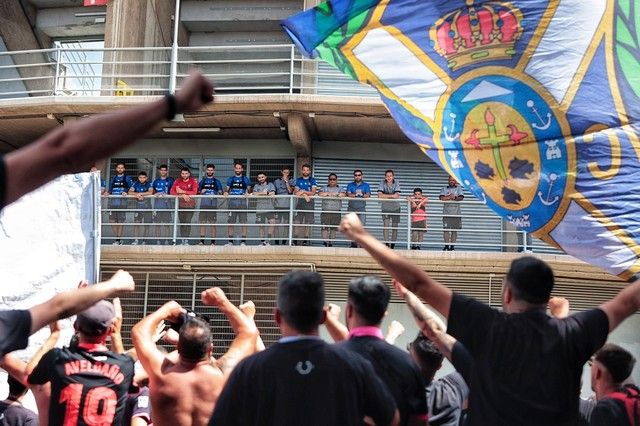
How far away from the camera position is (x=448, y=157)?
6.88m

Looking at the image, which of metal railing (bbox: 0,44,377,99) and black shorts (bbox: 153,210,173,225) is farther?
metal railing (bbox: 0,44,377,99)

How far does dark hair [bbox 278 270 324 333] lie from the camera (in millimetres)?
3611

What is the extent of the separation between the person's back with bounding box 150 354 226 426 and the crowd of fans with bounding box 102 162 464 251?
12.1 meters

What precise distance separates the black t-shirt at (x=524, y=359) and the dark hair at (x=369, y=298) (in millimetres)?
355

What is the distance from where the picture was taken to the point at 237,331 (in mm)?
5070

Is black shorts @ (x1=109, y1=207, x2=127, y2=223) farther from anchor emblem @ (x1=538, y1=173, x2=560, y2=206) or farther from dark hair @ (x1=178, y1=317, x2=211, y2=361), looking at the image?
dark hair @ (x1=178, y1=317, x2=211, y2=361)

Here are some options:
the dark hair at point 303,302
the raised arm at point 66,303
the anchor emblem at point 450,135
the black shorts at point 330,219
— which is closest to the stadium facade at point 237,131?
the black shorts at point 330,219

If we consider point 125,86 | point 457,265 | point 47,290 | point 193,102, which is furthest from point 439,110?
point 125,86

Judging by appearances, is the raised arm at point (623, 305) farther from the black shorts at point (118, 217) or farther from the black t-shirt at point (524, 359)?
the black shorts at point (118, 217)

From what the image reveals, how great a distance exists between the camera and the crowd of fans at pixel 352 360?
11.4ft

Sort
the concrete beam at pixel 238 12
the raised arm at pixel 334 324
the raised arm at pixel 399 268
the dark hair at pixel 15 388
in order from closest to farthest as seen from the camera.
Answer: the raised arm at pixel 399 268 → the raised arm at pixel 334 324 → the dark hair at pixel 15 388 → the concrete beam at pixel 238 12

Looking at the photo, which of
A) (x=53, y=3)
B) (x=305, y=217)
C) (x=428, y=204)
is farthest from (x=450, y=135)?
(x=53, y=3)

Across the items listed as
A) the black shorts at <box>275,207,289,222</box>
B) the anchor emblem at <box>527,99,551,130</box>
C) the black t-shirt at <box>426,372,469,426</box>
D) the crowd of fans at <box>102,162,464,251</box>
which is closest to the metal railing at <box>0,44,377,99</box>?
the crowd of fans at <box>102,162,464,251</box>

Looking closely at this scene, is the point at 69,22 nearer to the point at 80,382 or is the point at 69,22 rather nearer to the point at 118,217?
the point at 118,217
